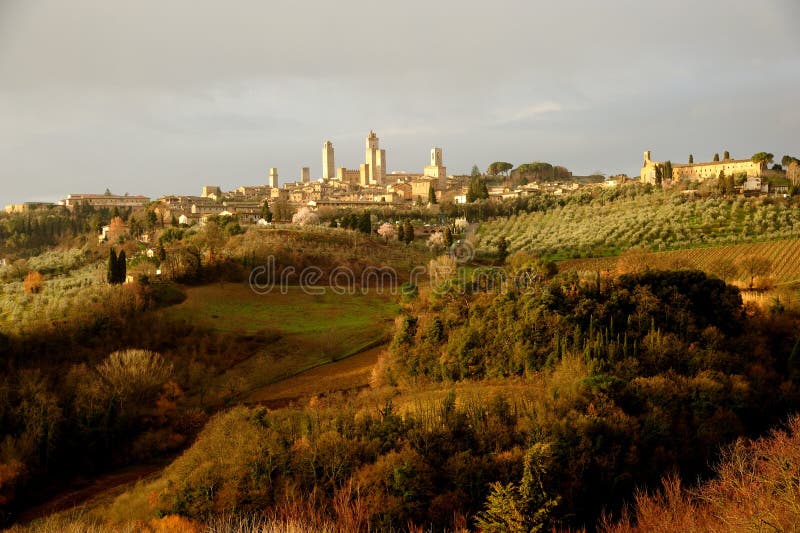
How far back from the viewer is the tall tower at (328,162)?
116m

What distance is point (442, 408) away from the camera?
16.9 m

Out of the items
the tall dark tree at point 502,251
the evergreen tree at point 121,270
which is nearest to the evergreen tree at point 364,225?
the tall dark tree at point 502,251

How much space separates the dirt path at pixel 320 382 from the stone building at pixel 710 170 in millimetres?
51382

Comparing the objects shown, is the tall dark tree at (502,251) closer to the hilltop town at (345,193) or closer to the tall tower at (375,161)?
the hilltop town at (345,193)

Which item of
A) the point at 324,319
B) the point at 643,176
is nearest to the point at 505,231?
the point at 324,319

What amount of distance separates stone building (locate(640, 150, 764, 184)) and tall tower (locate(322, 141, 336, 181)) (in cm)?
5458

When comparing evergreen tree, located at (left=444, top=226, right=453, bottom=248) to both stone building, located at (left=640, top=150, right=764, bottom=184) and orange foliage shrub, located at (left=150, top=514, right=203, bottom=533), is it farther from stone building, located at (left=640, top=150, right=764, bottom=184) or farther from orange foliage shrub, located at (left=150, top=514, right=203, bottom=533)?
orange foliage shrub, located at (left=150, top=514, right=203, bottom=533)

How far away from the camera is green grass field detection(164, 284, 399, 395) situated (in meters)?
26.4

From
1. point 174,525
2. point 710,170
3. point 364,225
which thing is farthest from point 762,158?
point 174,525

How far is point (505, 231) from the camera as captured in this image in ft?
181

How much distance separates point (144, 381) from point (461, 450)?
42.3 ft

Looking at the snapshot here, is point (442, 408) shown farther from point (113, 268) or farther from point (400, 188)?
point (400, 188)

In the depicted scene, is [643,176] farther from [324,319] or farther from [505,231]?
[324,319]

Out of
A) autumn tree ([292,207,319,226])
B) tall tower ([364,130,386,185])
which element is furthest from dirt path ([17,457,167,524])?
tall tower ([364,130,386,185])
